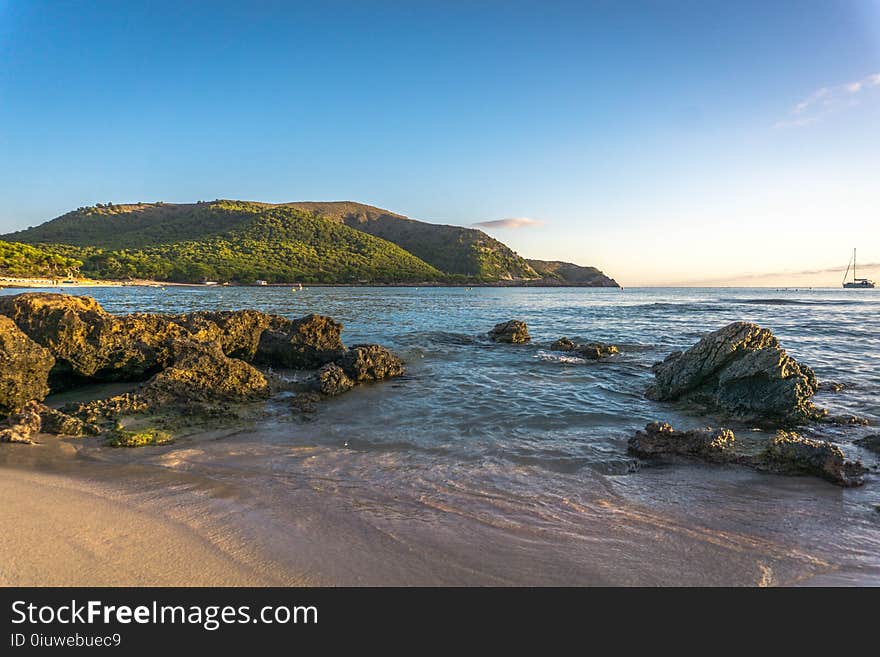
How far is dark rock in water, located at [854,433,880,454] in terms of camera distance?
682 cm

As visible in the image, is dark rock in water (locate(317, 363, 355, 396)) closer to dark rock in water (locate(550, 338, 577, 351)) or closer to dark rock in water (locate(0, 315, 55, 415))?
dark rock in water (locate(0, 315, 55, 415))

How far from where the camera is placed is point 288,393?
10258mm

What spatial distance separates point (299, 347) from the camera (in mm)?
13531

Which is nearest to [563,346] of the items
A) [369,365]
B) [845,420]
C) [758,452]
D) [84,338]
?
[369,365]

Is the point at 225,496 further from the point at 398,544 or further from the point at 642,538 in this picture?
the point at 642,538

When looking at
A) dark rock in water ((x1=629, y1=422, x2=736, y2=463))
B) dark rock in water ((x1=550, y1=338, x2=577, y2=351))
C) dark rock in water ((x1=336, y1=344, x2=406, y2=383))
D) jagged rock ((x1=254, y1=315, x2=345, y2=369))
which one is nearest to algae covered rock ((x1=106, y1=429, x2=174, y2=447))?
dark rock in water ((x1=336, y1=344, x2=406, y2=383))

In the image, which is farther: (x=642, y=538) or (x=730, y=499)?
(x=730, y=499)

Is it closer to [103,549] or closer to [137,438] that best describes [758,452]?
[103,549]

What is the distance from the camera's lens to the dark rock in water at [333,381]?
33.1 feet

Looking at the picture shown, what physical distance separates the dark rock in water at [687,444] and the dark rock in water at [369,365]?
6.89m

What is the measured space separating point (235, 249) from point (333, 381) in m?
149
